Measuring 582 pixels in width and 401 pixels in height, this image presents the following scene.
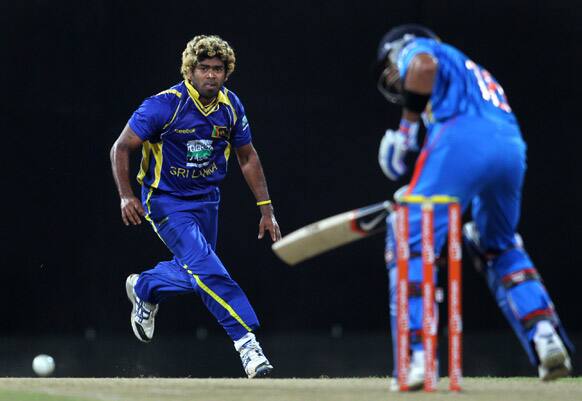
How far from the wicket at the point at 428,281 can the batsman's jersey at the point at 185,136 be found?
1785 mm

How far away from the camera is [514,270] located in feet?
13.2

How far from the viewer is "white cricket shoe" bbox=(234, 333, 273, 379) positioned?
515 cm

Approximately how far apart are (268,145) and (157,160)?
0.98 meters

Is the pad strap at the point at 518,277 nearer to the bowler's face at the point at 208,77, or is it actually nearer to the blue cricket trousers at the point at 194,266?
the blue cricket trousers at the point at 194,266

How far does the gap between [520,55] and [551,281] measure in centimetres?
116

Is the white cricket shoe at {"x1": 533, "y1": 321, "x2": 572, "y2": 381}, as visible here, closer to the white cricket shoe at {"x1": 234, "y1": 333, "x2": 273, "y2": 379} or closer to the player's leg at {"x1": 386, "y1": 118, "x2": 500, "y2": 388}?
the player's leg at {"x1": 386, "y1": 118, "x2": 500, "y2": 388}

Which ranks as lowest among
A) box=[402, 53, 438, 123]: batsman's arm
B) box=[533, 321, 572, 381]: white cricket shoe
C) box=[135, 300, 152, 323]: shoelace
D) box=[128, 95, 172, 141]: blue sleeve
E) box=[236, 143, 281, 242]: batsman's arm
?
box=[135, 300, 152, 323]: shoelace

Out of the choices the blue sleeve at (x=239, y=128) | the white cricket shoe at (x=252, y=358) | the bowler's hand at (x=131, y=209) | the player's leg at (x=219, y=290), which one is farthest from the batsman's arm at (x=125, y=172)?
the white cricket shoe at (x=252, y=358)

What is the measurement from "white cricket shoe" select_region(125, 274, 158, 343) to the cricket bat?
190 cm

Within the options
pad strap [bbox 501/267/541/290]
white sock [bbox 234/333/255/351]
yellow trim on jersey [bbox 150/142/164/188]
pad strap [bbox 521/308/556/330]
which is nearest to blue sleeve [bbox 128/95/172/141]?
yellow trim on jersey [bbox 150/142/164/188]

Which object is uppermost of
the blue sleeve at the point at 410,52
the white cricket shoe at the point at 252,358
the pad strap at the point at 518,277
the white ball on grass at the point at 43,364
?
the blue sleeve at the point at 410,52

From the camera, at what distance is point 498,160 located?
380 centimetres

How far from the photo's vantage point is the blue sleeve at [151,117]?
5238 mm

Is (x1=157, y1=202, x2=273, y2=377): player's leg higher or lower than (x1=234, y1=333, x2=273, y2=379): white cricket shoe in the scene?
higher
